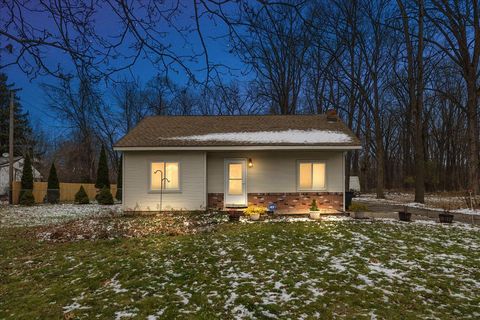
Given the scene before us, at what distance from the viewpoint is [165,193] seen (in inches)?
517

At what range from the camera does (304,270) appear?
19.3 ft

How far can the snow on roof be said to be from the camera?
Answer: 43.2 feet

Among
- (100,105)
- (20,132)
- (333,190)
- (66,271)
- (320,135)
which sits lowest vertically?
(66,271)

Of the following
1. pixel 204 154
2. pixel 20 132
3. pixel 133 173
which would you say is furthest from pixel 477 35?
pixel 20 132

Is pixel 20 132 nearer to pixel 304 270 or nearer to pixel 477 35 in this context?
pixel 304 270

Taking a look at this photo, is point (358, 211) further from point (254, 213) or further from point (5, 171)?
point (5, 171)

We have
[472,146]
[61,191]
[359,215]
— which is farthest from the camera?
[61,191]

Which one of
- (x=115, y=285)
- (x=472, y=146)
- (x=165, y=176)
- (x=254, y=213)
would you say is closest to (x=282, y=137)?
(x=254, y=213)

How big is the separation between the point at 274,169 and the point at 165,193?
4.70 meters

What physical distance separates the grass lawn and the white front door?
14.2 ft

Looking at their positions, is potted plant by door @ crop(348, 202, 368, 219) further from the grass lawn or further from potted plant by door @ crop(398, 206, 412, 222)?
the grass lawn

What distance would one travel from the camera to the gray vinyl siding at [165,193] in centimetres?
1312

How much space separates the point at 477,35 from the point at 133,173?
18016 millimetres

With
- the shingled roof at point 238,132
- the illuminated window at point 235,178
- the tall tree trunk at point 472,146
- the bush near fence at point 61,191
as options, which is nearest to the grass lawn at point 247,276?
the illuminated window at point 235,178
